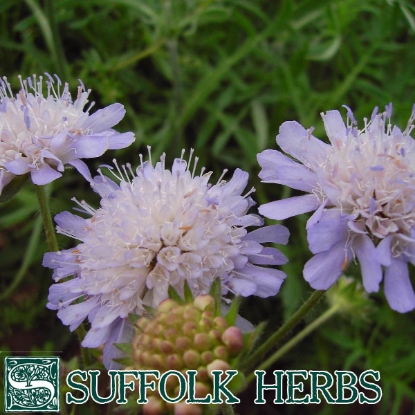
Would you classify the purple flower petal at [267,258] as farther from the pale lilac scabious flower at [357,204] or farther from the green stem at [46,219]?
the green stem at [46,219]

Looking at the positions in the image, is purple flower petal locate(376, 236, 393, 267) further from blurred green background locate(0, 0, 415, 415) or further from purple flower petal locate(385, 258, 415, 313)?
blurred green background locate(0, 0, 415, 415)

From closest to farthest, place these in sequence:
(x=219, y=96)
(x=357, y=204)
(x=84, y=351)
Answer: (x=357, y=204) → (x=84, y=351) → (x=219, y=96)

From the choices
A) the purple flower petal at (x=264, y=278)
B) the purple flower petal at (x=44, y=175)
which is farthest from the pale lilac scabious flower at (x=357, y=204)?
the purple flower petal at (x=44, y=175)

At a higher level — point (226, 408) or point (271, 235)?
point (271, 235)

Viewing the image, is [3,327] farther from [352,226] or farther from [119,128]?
[352,226]

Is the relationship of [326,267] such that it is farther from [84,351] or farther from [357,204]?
[84,351]

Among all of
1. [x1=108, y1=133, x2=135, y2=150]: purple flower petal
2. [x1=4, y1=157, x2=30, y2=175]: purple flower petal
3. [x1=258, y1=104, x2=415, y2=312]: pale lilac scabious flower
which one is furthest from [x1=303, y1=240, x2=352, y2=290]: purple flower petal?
[x1=4, y1=157, x2=30, y2=175]: purple flower petal

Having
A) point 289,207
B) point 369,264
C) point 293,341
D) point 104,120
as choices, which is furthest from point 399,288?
point 104,120
